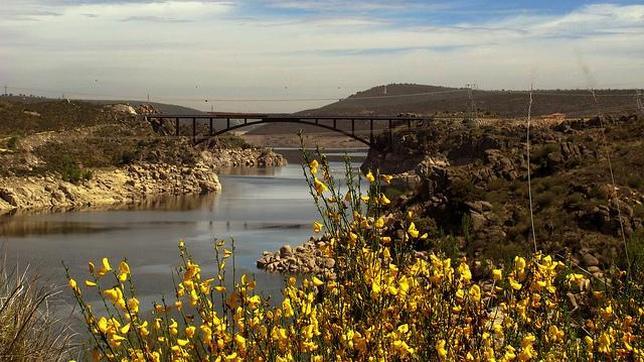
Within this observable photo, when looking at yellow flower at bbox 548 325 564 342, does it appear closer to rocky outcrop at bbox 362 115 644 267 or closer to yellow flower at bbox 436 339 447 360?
yellow flower at bbox 436 339 447 360

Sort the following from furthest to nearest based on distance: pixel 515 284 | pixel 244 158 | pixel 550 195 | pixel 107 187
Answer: pixel 244 158, pixel 107 187, pixel 550 195, pixel 515 284

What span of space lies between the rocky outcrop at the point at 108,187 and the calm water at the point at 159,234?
2707 millimetres

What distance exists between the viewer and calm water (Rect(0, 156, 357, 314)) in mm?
24234

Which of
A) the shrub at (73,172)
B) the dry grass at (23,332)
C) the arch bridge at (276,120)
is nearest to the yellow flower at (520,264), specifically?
the dry grass at (23,332)

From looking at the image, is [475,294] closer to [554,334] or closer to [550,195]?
[554,334]

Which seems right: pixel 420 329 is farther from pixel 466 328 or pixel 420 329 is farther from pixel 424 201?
pixel 424 201

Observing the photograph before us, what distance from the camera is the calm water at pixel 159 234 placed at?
24.2m

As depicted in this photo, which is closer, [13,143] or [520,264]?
[520,264]

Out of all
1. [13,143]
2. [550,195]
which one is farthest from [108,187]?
[550,195]

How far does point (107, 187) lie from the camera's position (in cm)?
5072

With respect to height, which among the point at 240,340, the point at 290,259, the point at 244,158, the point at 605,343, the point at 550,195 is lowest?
the point at 244,158

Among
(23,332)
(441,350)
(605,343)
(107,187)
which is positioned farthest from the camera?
(107,187)

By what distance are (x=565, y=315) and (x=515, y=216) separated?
19.3 metres

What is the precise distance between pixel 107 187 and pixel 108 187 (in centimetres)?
10
